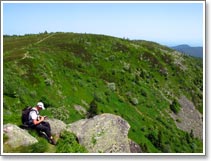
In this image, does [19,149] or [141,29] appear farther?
[141,29]

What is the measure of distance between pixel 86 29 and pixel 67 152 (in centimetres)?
318

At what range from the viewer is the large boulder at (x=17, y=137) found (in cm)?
985

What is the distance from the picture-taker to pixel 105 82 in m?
25.7

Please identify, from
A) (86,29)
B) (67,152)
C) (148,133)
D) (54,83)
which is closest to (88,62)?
(54,83)

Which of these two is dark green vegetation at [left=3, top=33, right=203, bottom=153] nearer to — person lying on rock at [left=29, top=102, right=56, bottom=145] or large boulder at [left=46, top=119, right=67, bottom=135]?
person lying on rock at [left=29, top=102, right=56, bottom=145]

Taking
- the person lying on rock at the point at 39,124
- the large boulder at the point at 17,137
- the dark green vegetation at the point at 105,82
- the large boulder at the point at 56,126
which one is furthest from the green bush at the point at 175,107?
the large boulder at the point at 17,137

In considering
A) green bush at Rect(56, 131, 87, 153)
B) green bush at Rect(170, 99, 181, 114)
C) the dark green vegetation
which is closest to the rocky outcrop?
green bush at Rect(56, 131, 87, 153)

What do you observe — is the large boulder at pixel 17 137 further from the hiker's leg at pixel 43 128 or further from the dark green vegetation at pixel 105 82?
the dark green vegetation at pixel 105 82

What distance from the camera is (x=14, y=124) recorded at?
10.2 metres

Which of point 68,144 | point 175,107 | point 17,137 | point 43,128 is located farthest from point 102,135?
point 175,107

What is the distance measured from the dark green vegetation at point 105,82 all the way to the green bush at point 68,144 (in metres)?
0.99

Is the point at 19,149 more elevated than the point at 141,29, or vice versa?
the point at 141,29

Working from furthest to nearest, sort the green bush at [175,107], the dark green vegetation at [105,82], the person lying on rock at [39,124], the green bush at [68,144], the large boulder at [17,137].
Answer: the green bush at [175,107] < the dark green vegetation at [105,82] < the green bush at [68,144] < the person lying on rock at [39,124] < the large boulder at [17,137]

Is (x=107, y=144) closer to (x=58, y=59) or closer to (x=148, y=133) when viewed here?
(x=148, y=133)
